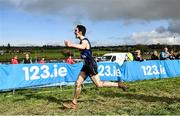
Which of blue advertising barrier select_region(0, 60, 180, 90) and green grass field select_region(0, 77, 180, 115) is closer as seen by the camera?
green grass field select_region(0, 77, 180, 115)

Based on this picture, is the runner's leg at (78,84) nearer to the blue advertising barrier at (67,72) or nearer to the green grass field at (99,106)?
the green grass field at (99,106)

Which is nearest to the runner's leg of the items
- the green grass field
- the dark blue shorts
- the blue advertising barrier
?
the dark blue shorts

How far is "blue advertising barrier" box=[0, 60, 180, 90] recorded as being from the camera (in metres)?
14.8

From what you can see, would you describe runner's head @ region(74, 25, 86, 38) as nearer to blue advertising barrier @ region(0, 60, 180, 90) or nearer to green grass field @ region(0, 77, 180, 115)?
green grass field @ region(0, 77, 180, 115)

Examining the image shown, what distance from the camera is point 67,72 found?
17.2m

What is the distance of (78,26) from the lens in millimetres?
9945

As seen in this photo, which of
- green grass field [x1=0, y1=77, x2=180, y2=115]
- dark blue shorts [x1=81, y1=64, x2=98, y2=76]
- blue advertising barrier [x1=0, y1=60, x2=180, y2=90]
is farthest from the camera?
blue advertising barrier [x1=0, y1=60, x2=180, y2=90]

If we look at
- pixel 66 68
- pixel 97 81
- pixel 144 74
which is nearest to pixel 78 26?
pixel 97 81

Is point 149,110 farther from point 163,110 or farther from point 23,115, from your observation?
point 23,115

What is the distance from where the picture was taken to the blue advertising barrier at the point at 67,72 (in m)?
14.8

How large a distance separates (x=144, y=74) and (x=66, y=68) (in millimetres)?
5944

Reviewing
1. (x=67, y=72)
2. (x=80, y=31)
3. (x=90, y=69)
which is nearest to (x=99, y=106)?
(x=90, y=69)

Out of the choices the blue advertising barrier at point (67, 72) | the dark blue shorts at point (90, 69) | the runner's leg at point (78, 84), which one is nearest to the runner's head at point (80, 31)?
the dark blue shorts at point (90, 69)

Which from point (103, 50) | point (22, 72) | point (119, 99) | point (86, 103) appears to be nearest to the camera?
point (86, 103)
